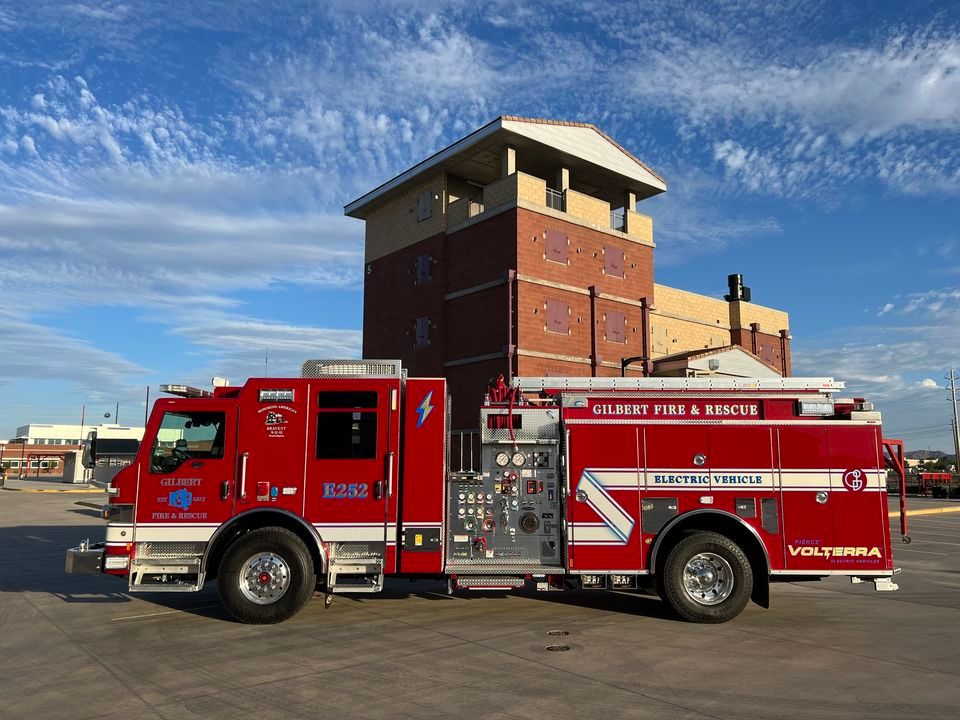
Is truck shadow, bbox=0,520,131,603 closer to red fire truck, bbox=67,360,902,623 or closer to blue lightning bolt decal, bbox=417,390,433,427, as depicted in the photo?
red fire truck, bbox=67,360,902,623

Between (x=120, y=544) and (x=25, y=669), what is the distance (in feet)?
6.66

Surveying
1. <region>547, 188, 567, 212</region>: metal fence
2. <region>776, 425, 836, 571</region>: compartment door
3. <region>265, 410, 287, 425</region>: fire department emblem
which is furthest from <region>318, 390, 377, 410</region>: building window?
<region>547, 188, 567, 212</region>: metal fence

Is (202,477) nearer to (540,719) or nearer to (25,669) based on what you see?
(25,669)

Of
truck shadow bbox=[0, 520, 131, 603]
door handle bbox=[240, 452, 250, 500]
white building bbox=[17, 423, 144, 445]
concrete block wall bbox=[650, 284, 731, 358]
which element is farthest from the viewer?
white building bbox=[17, 423, 144, 445]

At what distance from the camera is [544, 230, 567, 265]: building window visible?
30906mm

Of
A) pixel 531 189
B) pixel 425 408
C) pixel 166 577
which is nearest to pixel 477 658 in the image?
pixel 425 408

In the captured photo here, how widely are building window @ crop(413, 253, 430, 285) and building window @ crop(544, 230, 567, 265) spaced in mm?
6873

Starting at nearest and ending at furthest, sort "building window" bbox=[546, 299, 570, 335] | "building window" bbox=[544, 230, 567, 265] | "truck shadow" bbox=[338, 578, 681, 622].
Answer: "truck shadow" bbox=[338, 578, 681, 622], "building window" bbox=[546, 299, 570, 335], "building window" bbox=[544, 230, 567, 265]

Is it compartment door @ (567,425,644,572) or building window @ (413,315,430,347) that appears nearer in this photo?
compartment door @ (567,425,644,572)

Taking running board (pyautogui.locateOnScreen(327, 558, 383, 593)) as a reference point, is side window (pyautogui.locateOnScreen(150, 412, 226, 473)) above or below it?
above

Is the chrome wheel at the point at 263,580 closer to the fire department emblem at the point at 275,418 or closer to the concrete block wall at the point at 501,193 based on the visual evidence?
the fire department emblem at the point at 275,418

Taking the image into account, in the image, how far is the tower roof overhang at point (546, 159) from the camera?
30.4 metres

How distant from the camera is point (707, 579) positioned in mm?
8984

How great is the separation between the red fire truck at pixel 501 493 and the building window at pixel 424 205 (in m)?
26.6
